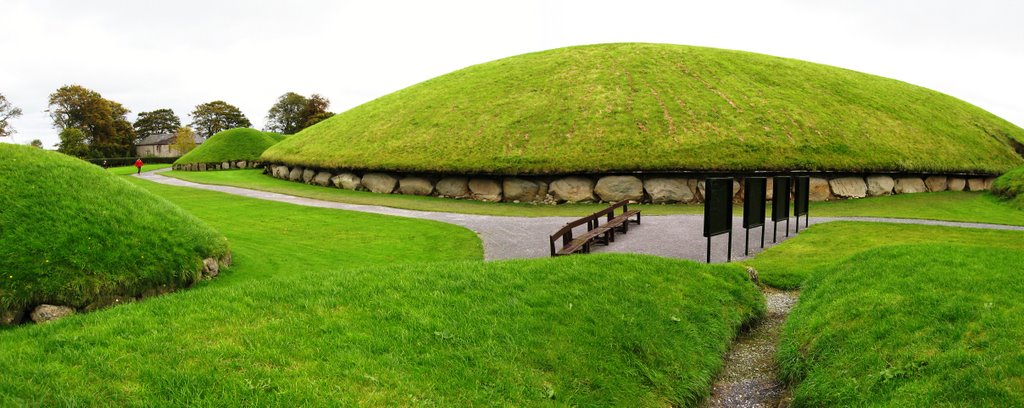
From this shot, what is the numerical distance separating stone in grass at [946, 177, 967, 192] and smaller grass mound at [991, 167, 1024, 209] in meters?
3.63

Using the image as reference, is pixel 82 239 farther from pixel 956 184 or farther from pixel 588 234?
pixel 956 184

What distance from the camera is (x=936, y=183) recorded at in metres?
31.6

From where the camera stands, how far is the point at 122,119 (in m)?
88.8

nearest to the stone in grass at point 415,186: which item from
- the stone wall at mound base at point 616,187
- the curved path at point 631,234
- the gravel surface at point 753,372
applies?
the stone wall at mound base at point 616,187

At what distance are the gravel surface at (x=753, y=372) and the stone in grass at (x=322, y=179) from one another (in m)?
31.6

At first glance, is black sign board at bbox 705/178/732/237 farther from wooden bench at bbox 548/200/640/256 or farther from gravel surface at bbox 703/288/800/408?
wooden bench at bbox 548/200/640/256

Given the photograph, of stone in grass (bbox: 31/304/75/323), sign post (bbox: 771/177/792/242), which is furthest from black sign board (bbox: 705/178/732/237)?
stone in grass (bbox: 31/304/75/323)

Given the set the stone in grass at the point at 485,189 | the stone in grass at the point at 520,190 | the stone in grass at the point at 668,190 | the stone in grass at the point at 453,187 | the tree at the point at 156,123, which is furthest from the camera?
the tree at the point at 156,123

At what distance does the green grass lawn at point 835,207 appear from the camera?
23.2 meters

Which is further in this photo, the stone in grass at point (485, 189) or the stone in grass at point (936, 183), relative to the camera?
the stone in grass at point (936, 183)

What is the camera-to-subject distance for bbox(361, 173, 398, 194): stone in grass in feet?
108

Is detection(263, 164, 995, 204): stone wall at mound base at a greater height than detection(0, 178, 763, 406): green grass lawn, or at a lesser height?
greater

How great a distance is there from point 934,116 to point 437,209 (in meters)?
37.6

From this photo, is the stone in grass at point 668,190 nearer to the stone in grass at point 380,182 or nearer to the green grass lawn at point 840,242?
the green grass lawn at point 840,242
